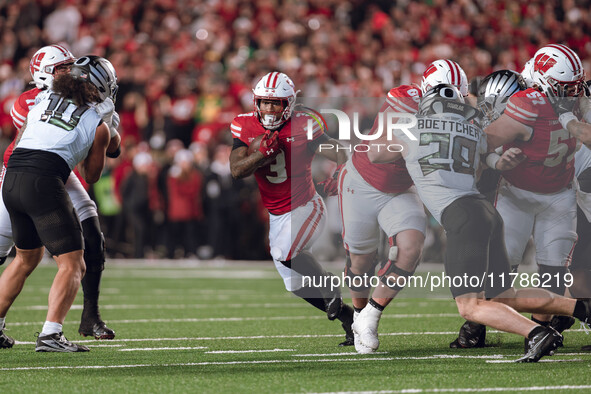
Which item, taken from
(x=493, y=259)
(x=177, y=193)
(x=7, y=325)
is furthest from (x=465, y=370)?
(x=177, y=193)

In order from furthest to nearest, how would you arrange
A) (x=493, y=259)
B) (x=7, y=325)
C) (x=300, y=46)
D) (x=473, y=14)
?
(x=473, y=14) → (x=300, y=46) → (x=7, y=325) → (x=493, y=259)

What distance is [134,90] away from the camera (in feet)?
50.8

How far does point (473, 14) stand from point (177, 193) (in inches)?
270

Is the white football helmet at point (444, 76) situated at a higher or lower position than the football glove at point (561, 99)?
higher

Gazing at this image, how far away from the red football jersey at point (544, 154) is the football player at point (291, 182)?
45.7 inches

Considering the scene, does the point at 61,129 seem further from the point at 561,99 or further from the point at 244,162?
the point at 561,99

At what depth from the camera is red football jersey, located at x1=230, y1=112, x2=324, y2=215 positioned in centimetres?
623

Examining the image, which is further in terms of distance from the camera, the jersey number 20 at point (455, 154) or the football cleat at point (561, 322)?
the football cleat at point (561, 322)

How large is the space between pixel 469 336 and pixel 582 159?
1.57 metres

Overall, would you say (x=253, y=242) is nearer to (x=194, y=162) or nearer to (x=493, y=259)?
(x=194, y=162)

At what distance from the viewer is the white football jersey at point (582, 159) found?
6.74 metres

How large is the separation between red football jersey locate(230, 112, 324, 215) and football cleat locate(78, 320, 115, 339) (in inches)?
55.8

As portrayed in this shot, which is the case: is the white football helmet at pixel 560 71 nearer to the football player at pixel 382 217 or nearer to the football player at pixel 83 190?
the football player at pixel 382 217

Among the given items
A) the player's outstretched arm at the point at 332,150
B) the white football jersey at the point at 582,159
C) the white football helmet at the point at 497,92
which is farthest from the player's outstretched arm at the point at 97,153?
the white football jersey at the point at 582,159
